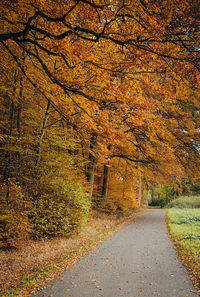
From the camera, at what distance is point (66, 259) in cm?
547

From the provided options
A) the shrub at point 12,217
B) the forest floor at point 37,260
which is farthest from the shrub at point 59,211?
the shrub at point 12,217

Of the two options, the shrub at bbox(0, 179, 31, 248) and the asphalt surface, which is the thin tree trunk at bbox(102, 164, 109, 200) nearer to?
the asphalt surface

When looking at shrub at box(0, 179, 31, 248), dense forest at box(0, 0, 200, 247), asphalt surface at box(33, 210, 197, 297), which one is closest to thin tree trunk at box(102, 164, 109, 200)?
dense forest at box(0, 0, 200, 247)

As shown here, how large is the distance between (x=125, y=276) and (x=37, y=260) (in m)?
2.68

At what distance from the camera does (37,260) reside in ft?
18.2

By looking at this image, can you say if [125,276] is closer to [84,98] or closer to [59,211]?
[59,211]

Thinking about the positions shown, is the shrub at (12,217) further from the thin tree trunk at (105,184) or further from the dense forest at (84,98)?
the thin tree trunk at (105,184)

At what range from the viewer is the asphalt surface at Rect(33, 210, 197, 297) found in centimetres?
375

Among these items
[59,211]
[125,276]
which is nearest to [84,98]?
[59,211]

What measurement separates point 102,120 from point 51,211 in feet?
13.7

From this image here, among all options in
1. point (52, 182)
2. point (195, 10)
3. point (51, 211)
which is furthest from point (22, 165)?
point (195, 10)

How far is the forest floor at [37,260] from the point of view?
161 inches

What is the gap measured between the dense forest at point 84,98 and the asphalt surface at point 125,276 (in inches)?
98.2

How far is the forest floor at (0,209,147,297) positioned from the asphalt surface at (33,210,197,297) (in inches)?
12.8
